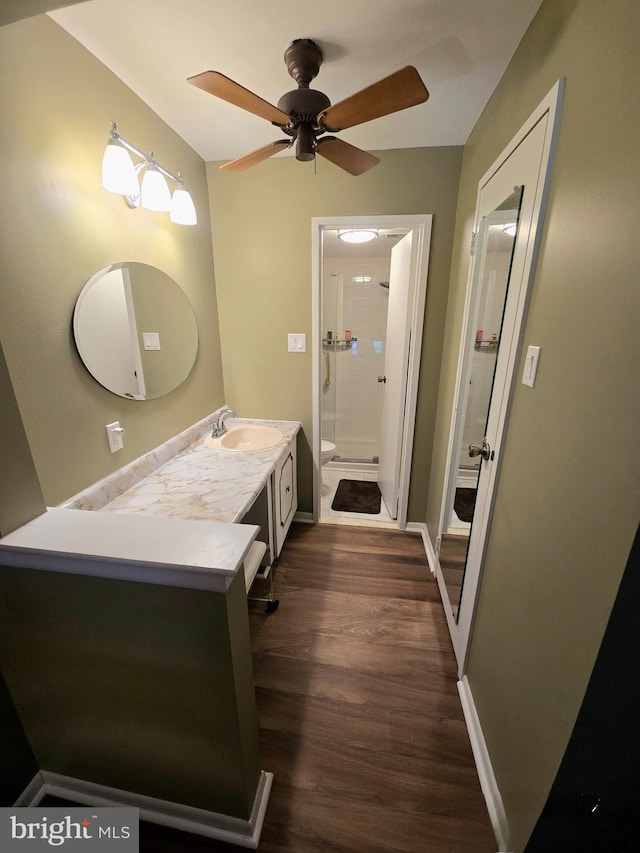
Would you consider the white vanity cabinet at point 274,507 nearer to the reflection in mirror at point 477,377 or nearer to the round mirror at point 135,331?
the round mirror at point 135,331

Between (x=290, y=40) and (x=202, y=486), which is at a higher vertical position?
(x=290, y=40)

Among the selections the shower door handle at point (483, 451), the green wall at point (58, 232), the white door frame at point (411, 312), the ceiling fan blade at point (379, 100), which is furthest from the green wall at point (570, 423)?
the green wall at point (58, 232)

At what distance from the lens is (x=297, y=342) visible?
→ 223 cm

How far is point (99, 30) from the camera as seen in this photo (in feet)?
3.57

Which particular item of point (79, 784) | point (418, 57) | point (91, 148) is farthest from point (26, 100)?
point (79, 784)

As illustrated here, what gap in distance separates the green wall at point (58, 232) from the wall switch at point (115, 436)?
24mm

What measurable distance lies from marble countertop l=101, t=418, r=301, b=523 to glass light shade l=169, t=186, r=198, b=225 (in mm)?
1173

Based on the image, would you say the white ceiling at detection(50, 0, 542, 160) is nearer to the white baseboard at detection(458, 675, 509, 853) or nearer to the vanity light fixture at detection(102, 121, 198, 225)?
the vanity light fixture at detection(102, 121, 198, 225)

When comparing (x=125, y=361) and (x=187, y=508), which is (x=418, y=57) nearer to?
(x=125, y=361)

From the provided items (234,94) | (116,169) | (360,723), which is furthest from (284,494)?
(234,94)

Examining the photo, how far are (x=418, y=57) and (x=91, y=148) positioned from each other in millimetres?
1257

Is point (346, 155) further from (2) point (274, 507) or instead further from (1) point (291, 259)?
(2) point (274, 507)

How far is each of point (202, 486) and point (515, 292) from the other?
4.59ft

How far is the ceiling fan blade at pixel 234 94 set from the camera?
0.97m
